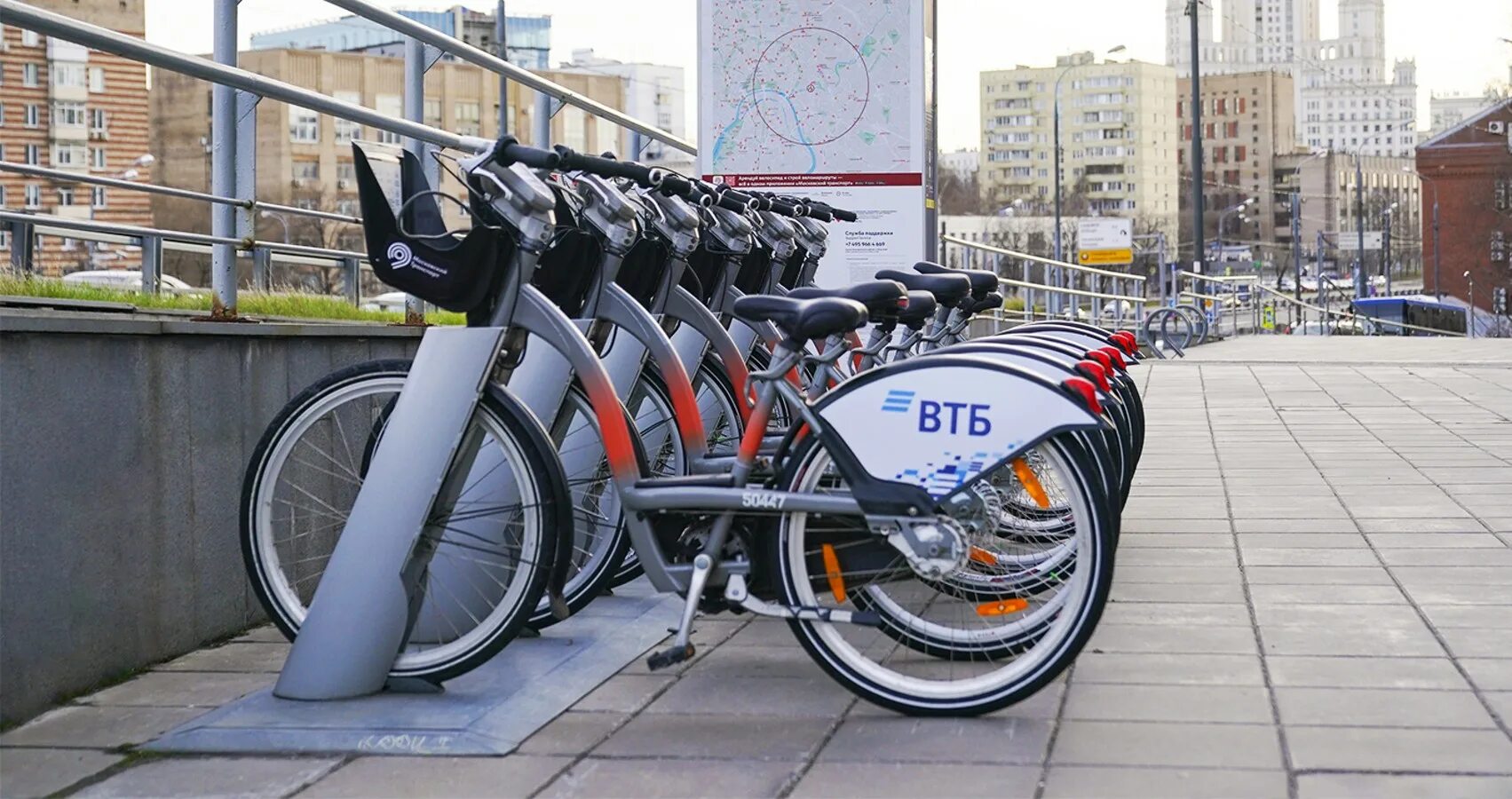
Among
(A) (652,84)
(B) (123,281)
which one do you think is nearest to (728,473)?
(B) (123,281)

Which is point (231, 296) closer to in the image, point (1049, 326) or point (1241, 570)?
point (1049, 326)

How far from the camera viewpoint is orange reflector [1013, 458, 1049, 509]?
14.3 ft

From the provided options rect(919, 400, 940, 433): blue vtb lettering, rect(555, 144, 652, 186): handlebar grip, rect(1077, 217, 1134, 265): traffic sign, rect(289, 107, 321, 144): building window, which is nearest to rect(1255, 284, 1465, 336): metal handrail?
rect(1077, 217, 1134, 265): traffic sign

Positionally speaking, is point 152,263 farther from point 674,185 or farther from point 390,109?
point 674,185

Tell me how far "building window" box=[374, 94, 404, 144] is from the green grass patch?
625 millimetres

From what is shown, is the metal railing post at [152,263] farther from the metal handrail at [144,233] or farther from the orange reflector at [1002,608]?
the orange reflector at [1002,608]

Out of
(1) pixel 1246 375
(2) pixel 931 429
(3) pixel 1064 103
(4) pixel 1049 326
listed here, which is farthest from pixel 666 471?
(3) pixel 1064 103

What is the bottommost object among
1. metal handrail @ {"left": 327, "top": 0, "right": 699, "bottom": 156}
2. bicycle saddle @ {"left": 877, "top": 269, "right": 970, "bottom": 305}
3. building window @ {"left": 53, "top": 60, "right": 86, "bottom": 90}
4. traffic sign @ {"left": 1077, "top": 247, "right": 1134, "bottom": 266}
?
bicycle saddle @ {"left": 877, "top": 269, "right": 970, "bottom": 305}

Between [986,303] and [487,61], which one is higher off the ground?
[487,61]

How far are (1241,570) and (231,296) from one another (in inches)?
133

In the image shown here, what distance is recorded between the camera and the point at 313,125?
6.47 metres

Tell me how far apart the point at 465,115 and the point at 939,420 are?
4.18 meters

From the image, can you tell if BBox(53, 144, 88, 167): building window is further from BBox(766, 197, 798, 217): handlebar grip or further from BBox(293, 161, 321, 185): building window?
BBox(766, 197, 798, 217): handlebar grip

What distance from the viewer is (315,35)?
272 inches
